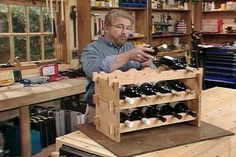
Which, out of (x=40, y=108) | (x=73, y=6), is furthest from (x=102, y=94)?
(x=73, y=6)

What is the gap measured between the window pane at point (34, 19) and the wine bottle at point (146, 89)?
2.49m

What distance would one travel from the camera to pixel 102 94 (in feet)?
4.85

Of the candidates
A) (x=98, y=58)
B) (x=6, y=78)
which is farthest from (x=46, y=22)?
(x=98, y=58)

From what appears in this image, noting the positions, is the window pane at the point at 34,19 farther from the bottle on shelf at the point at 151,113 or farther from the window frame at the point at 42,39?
the bottle on shelf at the point at 151,113

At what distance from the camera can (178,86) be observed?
1.61 m

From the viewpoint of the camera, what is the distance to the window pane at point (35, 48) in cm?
370

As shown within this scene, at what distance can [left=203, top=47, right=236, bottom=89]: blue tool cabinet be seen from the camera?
13.4 ft

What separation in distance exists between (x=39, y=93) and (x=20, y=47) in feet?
3.32

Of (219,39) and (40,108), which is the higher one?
(219,39)

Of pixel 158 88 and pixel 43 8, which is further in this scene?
pixel 43 8

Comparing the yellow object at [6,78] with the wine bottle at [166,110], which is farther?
→ the yellow object at [6,78]

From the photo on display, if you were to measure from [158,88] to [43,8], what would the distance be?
8.56 ft

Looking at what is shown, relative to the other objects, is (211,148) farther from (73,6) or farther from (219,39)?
(219,39)

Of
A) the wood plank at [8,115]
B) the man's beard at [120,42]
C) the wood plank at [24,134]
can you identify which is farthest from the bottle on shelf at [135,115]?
the wood plank at [8,115]
